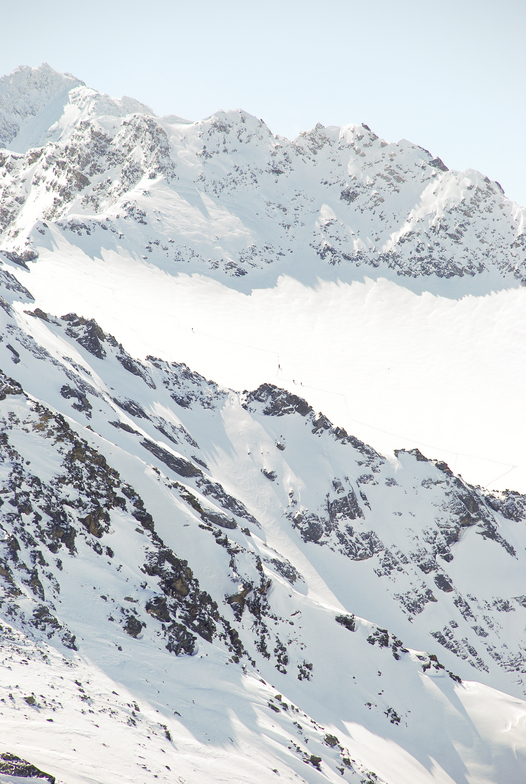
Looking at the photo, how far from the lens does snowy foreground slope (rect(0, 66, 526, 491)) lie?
7194 centimetres

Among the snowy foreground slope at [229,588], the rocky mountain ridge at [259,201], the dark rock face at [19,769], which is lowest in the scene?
the snowy foreground slope at [229,588]

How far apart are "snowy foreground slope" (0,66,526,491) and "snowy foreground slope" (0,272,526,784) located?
36.1ft

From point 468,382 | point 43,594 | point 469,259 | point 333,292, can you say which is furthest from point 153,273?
point 43,594

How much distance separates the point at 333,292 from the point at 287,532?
2985 inches

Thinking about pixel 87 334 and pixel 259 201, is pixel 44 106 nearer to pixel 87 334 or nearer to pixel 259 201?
pixel 259 201

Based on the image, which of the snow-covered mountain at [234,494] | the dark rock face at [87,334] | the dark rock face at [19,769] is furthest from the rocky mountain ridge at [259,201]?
the dark rock face at [19,769]

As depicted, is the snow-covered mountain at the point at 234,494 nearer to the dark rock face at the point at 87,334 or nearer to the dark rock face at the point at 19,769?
the dark rock face at the point at 19,769

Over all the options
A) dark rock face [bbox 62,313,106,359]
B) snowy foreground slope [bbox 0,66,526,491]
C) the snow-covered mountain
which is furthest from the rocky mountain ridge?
dark rock face [bbox 62,313,106,359]

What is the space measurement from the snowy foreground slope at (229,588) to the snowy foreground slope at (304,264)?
11001mm

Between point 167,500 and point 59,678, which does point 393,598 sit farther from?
point 59,678

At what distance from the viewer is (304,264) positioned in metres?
119

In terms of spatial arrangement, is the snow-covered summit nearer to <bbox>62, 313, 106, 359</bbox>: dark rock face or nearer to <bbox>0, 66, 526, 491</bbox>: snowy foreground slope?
<bbox>0, 66, 526, 491</bbox>: snowy foreground slope

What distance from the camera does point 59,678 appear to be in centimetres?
1355

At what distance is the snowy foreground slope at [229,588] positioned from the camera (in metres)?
14.7
